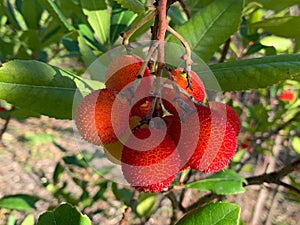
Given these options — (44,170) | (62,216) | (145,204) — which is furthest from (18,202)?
(44,170)

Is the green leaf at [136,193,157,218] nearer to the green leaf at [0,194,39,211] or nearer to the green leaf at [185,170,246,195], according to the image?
the green leaf at [0,194,39,211]

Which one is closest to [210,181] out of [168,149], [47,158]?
[168,149]

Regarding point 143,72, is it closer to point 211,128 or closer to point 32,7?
point 211,128

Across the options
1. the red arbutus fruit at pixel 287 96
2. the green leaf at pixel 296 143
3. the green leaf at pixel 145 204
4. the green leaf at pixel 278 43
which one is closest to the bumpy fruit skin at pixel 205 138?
the green leaf at pixel 145 204

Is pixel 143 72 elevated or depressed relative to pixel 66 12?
elevated

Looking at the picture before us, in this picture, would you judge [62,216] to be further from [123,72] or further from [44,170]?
[44,170]

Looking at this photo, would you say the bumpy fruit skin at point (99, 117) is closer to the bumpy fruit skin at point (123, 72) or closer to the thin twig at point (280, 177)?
the bumpy fruit skin at point (123, 72)
